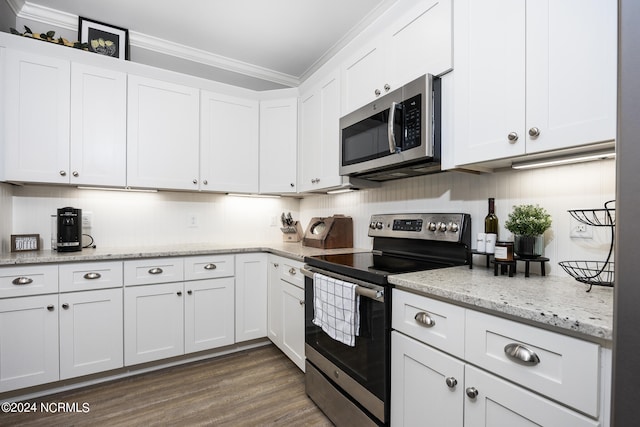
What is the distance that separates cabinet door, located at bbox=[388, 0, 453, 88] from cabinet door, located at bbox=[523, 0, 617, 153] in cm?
39

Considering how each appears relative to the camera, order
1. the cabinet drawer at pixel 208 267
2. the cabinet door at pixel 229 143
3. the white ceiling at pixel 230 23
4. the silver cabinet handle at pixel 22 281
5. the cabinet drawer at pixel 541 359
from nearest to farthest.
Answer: the cabinet drawer at pixel 541 359 → the silver cabinet handle at pixel 22 281 → the white ceiling at pixel 230 23 → the cabinet drawer at pixel 208 267 → the cabinet door at pixel 229 143

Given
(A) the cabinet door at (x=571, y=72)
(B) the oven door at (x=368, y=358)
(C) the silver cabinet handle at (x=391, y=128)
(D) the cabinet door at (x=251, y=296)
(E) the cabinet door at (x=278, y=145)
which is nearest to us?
(A) the cabinet door at (x=571, y=72)

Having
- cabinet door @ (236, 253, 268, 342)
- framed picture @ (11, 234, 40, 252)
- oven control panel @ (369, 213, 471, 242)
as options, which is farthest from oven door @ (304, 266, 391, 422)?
framed picture @ (11, 234, 40, 252)

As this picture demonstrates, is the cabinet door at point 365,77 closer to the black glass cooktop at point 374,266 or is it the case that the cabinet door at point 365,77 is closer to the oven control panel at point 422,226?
the oven control panel at point 422,226

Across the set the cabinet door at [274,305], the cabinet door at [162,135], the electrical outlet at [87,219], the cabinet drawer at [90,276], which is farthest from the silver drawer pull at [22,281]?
the cabinet door at [274,305]

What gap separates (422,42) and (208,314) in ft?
7.86

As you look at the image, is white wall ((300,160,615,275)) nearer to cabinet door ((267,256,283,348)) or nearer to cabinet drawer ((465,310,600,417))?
cabinet drawer ((465,310,600,417))

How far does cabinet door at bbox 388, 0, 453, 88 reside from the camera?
4.75 ft

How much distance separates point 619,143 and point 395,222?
1481mm

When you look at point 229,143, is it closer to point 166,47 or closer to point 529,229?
point 166,47

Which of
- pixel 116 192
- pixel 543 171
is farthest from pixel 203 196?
pixel 543 171

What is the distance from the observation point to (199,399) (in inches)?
76.9

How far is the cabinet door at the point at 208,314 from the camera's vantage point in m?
2.38

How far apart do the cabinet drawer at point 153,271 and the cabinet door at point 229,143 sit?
2.36 feet
